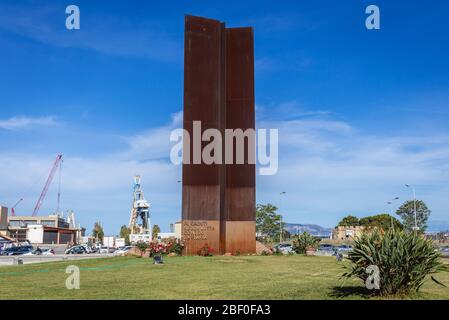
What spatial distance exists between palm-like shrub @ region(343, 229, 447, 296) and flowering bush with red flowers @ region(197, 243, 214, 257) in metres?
19.3

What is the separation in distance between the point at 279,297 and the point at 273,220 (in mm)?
84616

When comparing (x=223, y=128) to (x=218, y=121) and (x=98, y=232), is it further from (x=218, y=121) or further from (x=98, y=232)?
(x=98, y=232)

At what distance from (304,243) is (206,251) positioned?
30.8 feet

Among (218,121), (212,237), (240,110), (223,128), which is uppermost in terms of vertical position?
(240,110)

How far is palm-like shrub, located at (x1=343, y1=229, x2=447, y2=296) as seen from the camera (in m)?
12.2

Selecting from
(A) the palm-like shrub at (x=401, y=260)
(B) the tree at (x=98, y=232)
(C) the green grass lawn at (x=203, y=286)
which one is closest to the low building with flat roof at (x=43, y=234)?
(B) the tree at (x=98, y=232)

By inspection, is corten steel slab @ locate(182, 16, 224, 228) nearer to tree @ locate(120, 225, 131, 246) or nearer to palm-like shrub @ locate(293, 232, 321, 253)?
palm-like shrub @ locate(293, 232, 321, 253)

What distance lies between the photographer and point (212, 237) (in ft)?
105

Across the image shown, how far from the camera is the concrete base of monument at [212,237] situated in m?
31.9

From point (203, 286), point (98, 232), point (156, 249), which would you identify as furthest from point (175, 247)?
point (98, 232)

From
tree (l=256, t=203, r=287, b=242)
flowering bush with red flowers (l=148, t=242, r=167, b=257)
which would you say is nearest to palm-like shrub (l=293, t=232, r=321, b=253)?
flowering bush with red flowers (l=148, t=242, r=167, b=257)
